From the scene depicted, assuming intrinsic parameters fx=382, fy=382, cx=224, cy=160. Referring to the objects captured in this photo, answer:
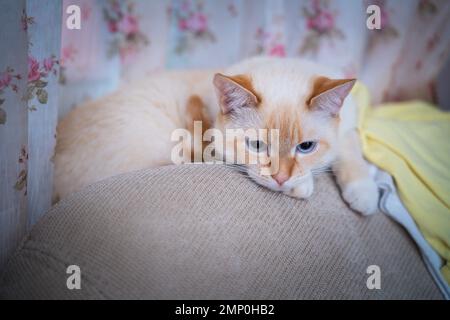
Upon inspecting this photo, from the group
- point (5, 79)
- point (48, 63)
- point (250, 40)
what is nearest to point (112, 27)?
point (250, 40)

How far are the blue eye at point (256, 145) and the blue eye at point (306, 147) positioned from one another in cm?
9

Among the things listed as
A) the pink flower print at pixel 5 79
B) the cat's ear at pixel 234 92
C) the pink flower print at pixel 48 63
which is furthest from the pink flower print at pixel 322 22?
the pink flower print at pixel 5 79

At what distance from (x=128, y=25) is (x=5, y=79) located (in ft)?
2.78

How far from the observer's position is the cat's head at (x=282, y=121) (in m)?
0.99

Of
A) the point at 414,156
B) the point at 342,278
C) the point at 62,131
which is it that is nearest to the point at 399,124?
the point at 414,156

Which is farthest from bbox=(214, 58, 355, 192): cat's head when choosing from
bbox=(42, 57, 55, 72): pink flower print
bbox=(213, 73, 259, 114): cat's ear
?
bbox=(42, 57, 55, 72): pink flower print

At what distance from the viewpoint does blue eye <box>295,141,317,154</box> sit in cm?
106

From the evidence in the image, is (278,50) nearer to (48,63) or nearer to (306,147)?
(306,147)

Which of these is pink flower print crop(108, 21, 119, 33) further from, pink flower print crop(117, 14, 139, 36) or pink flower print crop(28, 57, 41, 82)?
pink flower print crop(28, 57, 41, 82)

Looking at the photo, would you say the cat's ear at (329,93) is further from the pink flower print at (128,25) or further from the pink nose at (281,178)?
the pink flower print at (128,25)

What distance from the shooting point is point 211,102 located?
1243 millimetres

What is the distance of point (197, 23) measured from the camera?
1.72 metres

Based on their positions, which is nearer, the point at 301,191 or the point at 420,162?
the point at 301,191
